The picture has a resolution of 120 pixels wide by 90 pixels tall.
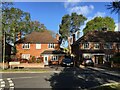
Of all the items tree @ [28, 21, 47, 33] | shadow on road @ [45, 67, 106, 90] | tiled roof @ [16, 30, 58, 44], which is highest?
tree @ [28, 21, 47, 33]

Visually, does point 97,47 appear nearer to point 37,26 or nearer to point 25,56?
point 25,56

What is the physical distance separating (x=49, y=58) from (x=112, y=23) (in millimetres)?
41130

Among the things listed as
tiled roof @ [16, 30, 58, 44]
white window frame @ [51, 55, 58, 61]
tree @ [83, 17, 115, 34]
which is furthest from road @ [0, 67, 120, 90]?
tree @ [83, 17, 115, 34]

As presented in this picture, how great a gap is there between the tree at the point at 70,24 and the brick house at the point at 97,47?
1429 inches

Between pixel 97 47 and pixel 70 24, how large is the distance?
1659 inches

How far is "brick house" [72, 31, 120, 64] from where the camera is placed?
220 ft

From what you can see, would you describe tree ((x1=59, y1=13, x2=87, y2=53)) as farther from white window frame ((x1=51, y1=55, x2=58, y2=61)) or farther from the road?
the road

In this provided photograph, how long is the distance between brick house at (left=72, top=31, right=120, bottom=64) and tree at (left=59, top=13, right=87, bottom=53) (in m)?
36.3

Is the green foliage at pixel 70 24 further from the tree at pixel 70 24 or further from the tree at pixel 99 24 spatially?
Answer: the tree at pixel 99 24

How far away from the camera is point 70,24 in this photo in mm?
109688

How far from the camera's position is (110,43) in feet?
228

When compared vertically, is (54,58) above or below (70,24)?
below

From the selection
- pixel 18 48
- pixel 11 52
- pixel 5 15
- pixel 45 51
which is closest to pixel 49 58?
pixel 45 51

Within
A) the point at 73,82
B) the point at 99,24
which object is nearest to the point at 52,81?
the point at 73,82
